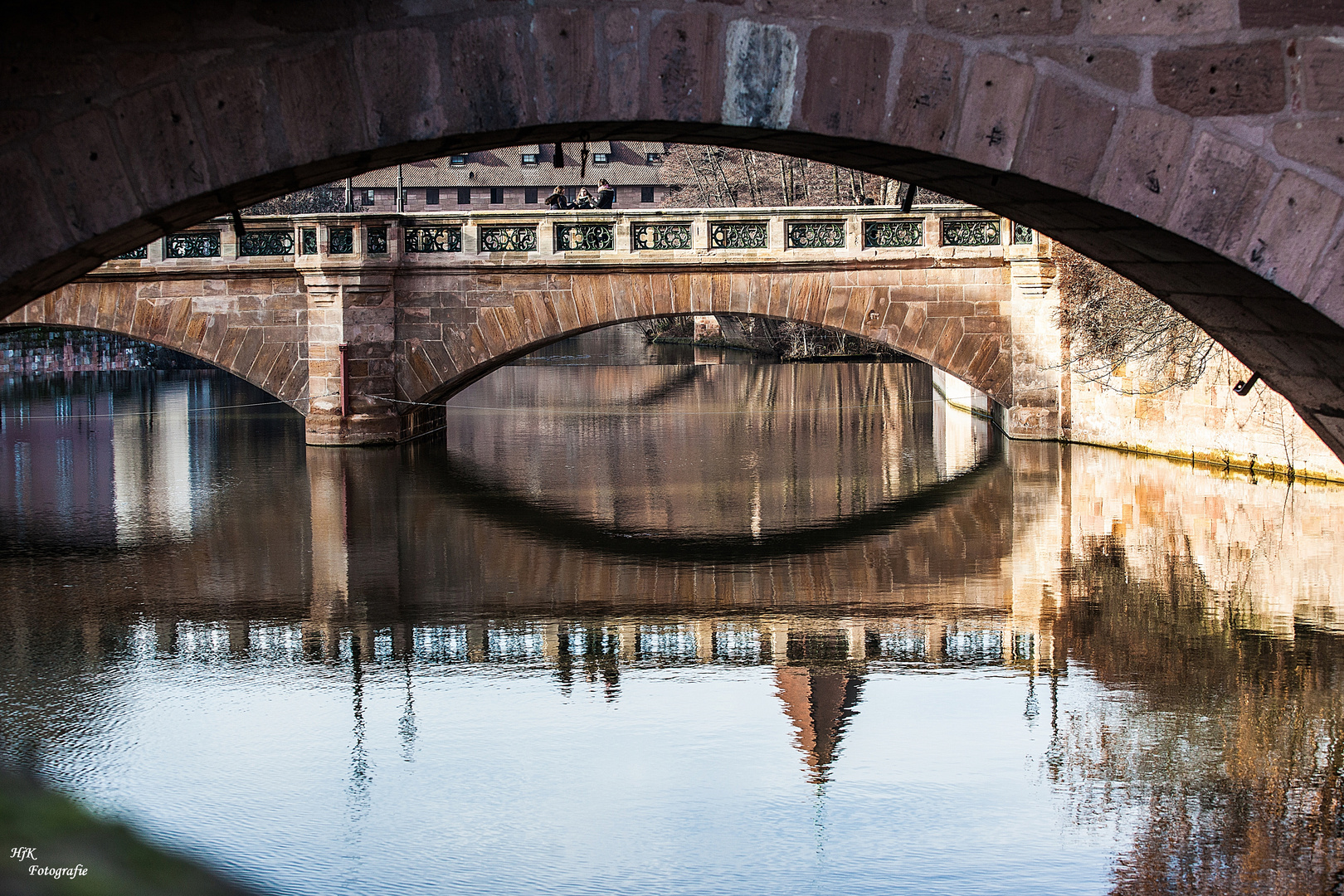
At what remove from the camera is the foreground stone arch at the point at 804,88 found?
3.30 m

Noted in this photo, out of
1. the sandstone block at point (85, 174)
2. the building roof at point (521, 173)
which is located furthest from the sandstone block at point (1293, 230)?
the building roof at point (521, 173)

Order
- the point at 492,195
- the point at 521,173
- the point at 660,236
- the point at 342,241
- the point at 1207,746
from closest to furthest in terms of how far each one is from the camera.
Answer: the point at 1207,746, the point at 342,241, the point at 660,236, the point at 521,173, the point at 492,195

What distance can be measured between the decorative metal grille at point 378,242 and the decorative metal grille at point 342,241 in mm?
228

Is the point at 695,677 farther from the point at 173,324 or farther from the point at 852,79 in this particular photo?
the point at 173,324

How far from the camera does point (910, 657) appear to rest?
7973 mm

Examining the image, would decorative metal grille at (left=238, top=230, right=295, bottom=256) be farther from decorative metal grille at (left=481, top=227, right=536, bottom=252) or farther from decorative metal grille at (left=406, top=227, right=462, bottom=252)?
decorative metal grille at (left=481, top=227, right=536, bottom=252)

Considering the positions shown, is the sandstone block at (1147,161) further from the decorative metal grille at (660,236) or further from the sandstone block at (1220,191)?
the decorative metal grille at (660,236)

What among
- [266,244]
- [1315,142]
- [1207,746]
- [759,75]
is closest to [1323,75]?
[1315,142]

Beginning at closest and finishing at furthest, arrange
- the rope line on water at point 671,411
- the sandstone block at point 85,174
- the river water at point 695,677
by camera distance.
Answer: the sandstone block at point 85,174 → the river water at point 695,677 → the rope line on water at point 671,411

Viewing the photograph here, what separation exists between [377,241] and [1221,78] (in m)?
15.7

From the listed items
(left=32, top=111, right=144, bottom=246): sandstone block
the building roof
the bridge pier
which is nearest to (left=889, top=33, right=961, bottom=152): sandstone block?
(left=32, top=111, right=144, bottom=246): sandstone block

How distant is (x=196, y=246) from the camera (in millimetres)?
18531

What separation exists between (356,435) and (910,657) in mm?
12135

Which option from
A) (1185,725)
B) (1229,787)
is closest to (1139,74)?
(1229,787)
